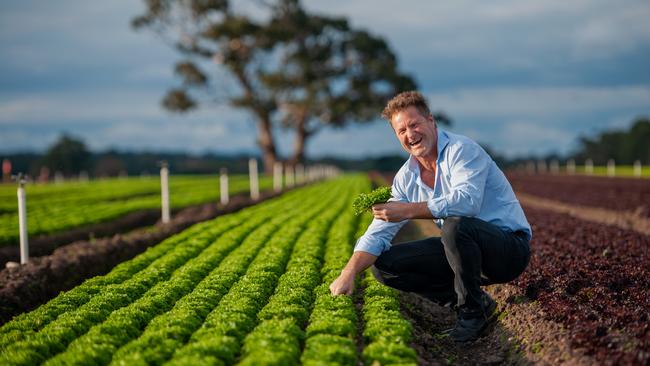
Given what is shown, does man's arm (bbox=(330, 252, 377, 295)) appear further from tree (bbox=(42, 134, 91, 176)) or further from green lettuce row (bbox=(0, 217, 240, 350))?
tree (bbox=(42, 134, 91, 176))

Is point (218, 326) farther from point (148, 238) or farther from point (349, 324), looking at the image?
point (148, 238)

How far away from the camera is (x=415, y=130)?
22.0 feet

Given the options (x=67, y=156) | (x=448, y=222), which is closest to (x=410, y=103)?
(x=448, y=222)

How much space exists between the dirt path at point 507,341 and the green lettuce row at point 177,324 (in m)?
2.45

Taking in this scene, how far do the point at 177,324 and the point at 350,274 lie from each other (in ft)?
6.43

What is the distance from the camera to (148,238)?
16.5 m

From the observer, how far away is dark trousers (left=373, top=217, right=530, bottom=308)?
665 cm

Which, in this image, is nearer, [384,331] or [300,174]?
[384,331]

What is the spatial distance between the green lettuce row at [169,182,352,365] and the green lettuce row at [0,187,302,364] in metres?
1.40

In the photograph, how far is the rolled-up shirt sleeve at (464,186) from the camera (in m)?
6.43

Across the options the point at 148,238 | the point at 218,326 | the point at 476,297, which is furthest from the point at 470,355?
the point at 148,238

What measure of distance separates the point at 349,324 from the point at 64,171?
365ft

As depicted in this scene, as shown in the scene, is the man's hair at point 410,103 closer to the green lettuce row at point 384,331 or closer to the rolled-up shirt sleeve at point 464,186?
the rolled-up shirt sleeve at point 464,186

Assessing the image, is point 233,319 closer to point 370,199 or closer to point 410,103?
point 370,199
